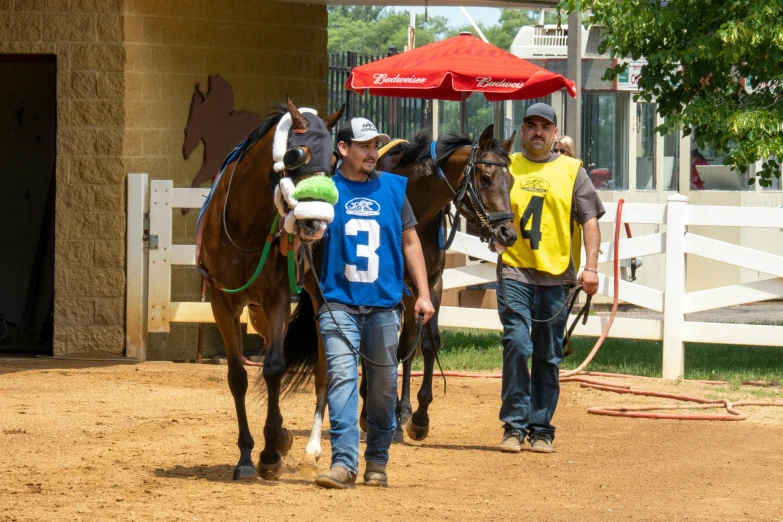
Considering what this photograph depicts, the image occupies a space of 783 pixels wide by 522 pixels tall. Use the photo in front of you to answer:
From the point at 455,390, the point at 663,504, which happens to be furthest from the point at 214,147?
the point at 663,504

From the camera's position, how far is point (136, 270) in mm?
11711

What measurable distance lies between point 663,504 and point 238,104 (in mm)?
7649

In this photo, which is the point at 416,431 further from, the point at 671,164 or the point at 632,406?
the point at 671,164

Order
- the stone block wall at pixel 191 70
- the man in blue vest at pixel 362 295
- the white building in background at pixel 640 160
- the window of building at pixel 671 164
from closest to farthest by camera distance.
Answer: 1. the man in blue vest at pixel 362 295
2. the stone block wall at pixel 191 70
3. the white building in background at pixel 640 160
4. the window of building at pixel 671 164

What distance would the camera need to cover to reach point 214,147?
40.7 feet

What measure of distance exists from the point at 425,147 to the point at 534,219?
803 millimetres

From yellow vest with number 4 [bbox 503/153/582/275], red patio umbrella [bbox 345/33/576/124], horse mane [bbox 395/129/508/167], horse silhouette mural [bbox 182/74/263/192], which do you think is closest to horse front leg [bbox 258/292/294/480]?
horse mane [bbox 395/129/508/167]

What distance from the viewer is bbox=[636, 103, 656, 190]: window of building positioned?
1858cm

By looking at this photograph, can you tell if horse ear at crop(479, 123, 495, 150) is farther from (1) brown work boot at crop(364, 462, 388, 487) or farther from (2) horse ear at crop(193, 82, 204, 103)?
(2) horse ear at crop(193, 82, 204, 103)

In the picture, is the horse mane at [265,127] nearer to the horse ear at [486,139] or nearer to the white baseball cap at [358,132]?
the white baseball cap at [358,132]

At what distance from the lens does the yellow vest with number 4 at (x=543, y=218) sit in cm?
759

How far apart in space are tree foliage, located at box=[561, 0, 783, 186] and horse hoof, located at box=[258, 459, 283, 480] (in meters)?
6.49

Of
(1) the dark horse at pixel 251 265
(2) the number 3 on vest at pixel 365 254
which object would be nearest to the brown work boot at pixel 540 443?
(1) the dark horse at pixel 251 265

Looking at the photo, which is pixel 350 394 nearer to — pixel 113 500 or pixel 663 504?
pixel 113 500
